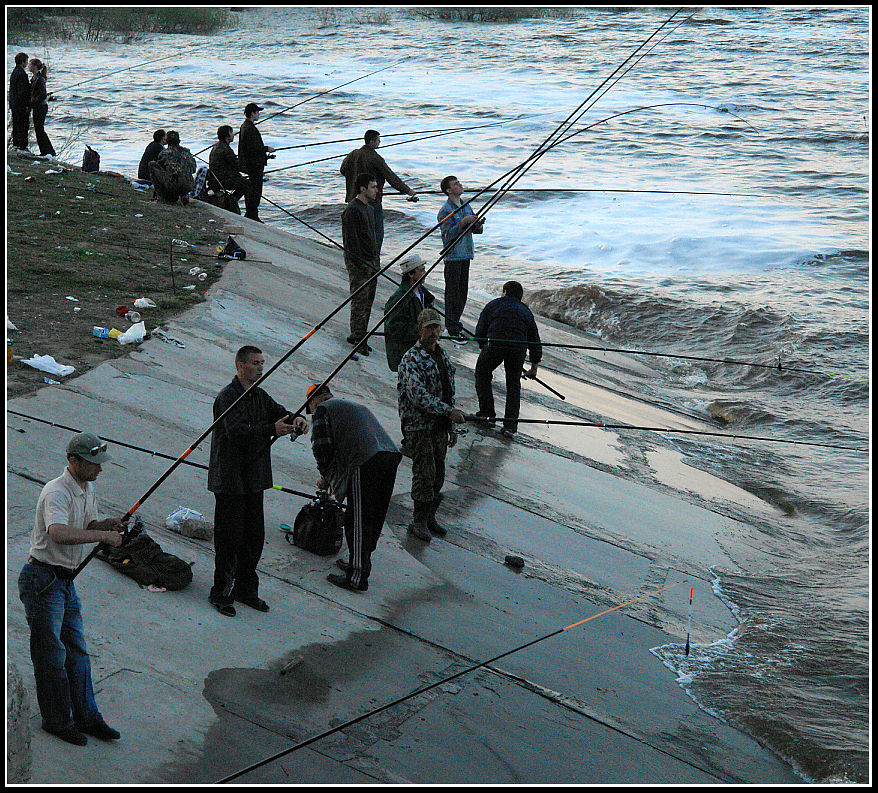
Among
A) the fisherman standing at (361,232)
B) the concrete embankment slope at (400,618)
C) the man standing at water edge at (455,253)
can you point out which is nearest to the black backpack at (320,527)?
the concrete embankment slope at (400,618)

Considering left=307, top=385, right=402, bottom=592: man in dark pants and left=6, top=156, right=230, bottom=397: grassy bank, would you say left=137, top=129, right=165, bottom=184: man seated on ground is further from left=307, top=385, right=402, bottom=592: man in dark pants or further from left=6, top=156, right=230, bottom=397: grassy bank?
left=307, top=385, right=402, bottom=592: man in dark pants

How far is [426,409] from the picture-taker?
6.53 m

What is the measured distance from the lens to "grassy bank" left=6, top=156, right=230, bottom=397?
8188 mm

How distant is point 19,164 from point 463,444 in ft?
29.4

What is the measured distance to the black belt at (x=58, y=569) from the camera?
4082 mm

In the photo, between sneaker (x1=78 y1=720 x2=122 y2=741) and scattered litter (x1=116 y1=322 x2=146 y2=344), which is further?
scattered litter (x1=116 y1=322 x2=146 y2=344)

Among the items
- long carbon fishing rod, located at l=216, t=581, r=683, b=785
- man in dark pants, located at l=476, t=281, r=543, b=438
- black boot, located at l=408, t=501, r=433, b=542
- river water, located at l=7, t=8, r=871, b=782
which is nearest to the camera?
long carbon fishing rod, located at l=216, t=581, r=683, b=785

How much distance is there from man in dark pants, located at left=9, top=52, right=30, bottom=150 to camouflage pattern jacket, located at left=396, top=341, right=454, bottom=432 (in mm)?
10240

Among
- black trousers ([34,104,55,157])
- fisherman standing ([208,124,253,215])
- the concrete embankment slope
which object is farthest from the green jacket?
black trousers ([34,104,55,157])

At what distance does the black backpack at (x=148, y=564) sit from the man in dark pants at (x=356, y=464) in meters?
0.99

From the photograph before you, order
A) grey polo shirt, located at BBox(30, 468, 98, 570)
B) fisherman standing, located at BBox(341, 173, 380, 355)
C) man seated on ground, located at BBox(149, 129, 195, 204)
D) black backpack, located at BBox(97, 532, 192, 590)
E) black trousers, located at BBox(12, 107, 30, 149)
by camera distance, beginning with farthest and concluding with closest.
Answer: black trousers, located at BBox(12, 107, 30, 149)
man seated on ground, located at BBox(149, 129, 195, 204)
fisherman standing, located at BBox(341, 173, 380, 355)
black backpack, located at BBox(97, 532, 192, 590)
grey polo shirt, located at BBox(30, 468, 98, 570)

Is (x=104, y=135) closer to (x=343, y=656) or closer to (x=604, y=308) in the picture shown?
(x=604, y=308)

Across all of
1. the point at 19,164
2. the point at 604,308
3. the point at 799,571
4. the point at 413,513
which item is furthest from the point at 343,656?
the point at 604,308

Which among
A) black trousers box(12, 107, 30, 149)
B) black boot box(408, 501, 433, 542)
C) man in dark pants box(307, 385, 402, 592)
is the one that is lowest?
black boot box(408, 501, 433, 542)
